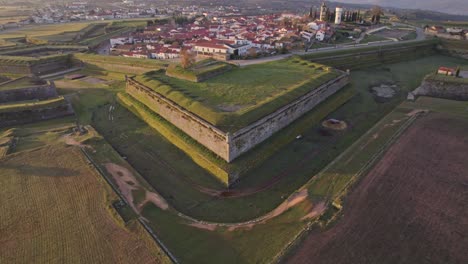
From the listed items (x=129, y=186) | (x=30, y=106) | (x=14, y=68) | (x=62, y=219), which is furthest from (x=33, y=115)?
(x=14, y=68)

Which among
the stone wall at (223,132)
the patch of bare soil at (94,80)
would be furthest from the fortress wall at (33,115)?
the patch of bare soil at (94,80)

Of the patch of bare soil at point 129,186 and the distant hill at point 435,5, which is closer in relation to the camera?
the patch of bare soil at point 129,186

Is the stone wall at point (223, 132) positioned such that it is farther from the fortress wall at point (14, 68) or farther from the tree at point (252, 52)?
the fortress wall at point (14, 68)

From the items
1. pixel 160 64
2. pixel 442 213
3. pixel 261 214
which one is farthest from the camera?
pixel 160 64

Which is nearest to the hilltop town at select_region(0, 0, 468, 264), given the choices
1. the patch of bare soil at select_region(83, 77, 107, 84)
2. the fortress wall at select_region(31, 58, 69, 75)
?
the patch of bare soil at select_region(83, 77, 107, 84)

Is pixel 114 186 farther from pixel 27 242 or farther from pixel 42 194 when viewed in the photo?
pixel 27 242

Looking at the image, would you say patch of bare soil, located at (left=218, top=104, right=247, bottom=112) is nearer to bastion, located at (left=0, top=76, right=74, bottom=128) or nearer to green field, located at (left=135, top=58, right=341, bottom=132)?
green field, located at (left=135, top=58, right=341, bottom=132)

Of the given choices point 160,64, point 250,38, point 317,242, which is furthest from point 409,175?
point 250,38
